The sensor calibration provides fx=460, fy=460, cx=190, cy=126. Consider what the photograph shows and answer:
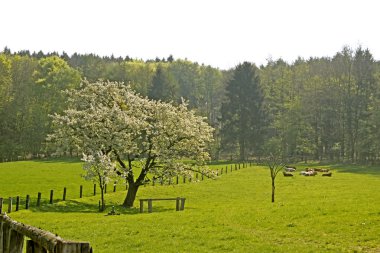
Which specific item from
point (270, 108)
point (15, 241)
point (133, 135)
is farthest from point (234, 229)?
point (270, 108)

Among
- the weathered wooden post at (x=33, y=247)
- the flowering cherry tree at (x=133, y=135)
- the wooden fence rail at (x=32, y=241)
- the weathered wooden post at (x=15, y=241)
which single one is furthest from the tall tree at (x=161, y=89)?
the weathered wooden post at (x=33, y=247)

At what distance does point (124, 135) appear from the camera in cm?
4338

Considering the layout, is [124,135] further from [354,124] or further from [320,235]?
[354,124]

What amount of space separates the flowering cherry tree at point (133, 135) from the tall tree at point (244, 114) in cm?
7577

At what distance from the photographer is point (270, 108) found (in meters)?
131

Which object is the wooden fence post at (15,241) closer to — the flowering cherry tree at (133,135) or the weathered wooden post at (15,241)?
the weathered wooden post at (15,241)

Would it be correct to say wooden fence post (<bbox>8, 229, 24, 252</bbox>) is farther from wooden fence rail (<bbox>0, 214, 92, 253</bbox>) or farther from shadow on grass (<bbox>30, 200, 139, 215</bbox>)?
shadow on grass (<bbox>30, 200, 139, 215</bbox>)

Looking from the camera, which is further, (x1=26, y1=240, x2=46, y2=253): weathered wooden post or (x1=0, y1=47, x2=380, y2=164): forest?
(x1=0, y1=47, x2=380, y2=164): forest

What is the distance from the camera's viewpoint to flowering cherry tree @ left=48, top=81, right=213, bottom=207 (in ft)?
143

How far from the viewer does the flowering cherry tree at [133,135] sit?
43.5 meters

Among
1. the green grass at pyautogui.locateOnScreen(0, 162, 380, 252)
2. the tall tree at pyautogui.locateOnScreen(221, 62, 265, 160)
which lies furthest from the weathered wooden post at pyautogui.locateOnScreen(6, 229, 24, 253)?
the tall tree at pyautogui.locateOnScreen(221, 62, 265, 160)

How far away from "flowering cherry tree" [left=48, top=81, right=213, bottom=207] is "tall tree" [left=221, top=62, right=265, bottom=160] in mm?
75768

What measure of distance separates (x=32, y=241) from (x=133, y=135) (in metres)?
38.3

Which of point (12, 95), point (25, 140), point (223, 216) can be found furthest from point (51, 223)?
point (12, 95)
